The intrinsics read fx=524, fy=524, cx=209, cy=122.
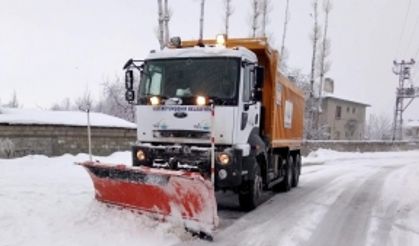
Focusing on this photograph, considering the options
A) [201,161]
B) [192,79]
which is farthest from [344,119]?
[201,161]

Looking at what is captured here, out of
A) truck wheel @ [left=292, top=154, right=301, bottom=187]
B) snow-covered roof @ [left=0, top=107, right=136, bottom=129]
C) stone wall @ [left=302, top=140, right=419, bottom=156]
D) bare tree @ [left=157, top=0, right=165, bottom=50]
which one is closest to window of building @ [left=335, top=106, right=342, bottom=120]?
stone wall @ [left=302, top=140, right=419, bottom=156]

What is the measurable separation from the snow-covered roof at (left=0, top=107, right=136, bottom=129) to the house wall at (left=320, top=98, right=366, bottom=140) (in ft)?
170

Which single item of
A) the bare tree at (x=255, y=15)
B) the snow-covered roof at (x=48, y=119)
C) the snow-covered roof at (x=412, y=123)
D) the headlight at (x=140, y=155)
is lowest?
the headlight at (x=140, y=155)

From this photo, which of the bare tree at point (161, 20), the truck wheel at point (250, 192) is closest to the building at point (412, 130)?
the bare tree at point (161, 20)

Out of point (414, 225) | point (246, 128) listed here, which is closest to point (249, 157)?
point (246, 128)

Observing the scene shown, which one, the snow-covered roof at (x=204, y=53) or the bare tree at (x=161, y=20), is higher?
the bare tree at (x=161, y=20)

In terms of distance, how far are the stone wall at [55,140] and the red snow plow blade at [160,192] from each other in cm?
800

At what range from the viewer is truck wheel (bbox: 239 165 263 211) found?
397 inches

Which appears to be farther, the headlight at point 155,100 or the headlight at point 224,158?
the headlight at point 155,100

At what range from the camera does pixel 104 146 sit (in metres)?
19.2

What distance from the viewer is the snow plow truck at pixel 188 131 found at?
831 centimetres

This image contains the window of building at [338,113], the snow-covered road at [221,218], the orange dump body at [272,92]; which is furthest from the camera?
the window of building at [338,113]

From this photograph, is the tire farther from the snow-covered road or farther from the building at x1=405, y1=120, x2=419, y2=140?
the building at x1=405, y1=120, x2=419, y2=140

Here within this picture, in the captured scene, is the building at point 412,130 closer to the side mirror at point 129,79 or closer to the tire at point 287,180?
the tire at point 287,180
